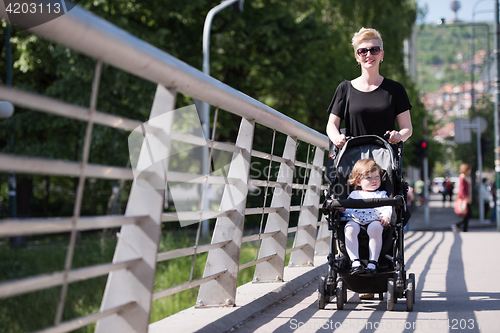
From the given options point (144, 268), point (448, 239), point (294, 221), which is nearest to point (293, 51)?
point (448, 239)

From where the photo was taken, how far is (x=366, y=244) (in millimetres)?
4758

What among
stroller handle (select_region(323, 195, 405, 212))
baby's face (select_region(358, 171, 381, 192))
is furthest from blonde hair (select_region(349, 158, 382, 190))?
stroller handle (select_region(323, 195, 405, 212))

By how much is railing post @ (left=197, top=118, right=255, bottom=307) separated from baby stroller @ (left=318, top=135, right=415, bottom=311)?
641mm

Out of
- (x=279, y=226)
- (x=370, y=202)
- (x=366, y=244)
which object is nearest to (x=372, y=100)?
(x=370, y=202)

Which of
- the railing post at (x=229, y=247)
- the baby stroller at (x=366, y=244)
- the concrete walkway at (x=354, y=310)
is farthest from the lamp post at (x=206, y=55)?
the railing post at (x=229, y=247)

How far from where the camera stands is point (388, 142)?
504 centimetres

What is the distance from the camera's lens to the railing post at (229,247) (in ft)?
14.4

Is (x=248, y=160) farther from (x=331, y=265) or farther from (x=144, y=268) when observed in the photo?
(x=144, y=268)

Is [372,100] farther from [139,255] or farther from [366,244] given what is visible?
[139,255]

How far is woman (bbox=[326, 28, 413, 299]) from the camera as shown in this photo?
5277 mm

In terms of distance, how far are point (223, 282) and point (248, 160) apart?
0.85 metres

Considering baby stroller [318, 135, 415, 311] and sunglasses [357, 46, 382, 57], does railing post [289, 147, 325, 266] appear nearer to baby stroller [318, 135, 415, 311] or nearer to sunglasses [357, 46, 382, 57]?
baby stroller [318, 135, 415, 311]

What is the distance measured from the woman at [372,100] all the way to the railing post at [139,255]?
2422 mm

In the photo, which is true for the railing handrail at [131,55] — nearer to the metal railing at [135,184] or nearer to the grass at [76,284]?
the metal railing at [135,184]
